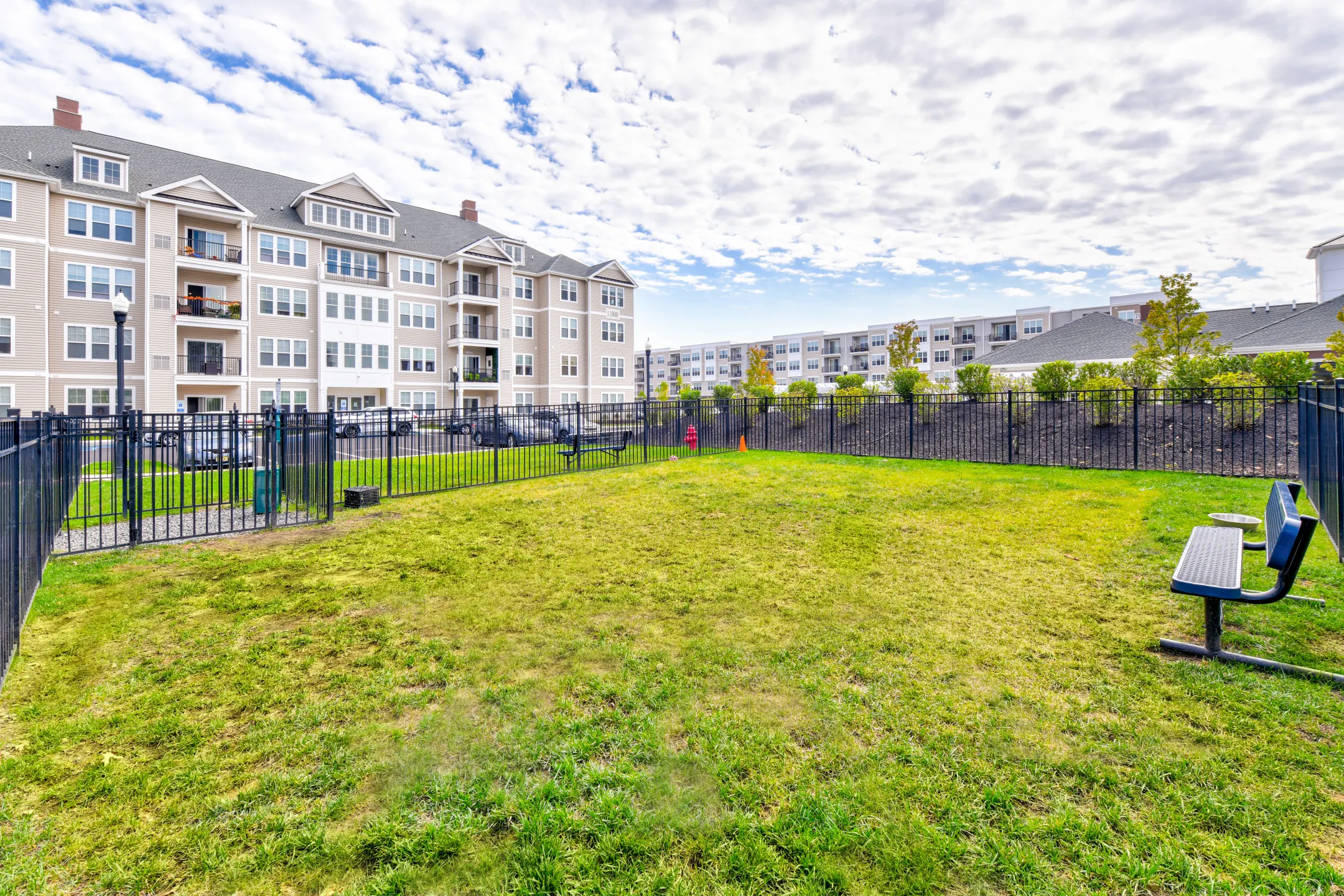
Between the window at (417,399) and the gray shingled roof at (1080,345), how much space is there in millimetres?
35047

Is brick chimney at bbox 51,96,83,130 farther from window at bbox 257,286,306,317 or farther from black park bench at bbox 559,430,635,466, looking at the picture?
black park bench at bbox 559,430,635,466

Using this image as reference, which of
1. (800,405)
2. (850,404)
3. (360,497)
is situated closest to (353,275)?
(800,405)

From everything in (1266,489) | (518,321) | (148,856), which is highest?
(518,321)

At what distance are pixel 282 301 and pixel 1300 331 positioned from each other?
55.8 metres

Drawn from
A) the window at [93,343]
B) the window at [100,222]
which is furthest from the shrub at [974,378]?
the window at [100,222]

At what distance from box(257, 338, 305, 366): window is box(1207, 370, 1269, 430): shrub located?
40.5 metres

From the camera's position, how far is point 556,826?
2.62 meters

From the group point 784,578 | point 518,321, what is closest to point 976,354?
point 518,321

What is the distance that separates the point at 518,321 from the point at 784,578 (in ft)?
142

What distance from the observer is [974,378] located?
19766 mm

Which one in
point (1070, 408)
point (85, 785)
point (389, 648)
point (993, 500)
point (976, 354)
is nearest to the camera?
point (85, 785)

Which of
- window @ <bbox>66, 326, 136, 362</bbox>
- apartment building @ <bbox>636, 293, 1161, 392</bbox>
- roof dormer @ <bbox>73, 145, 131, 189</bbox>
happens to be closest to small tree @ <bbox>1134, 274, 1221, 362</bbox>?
apartment building @ <bbox>636, 293, 1161, 392</bbox>

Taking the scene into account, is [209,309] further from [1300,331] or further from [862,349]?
[862,349]

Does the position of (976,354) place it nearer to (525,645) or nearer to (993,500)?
(993,500)
